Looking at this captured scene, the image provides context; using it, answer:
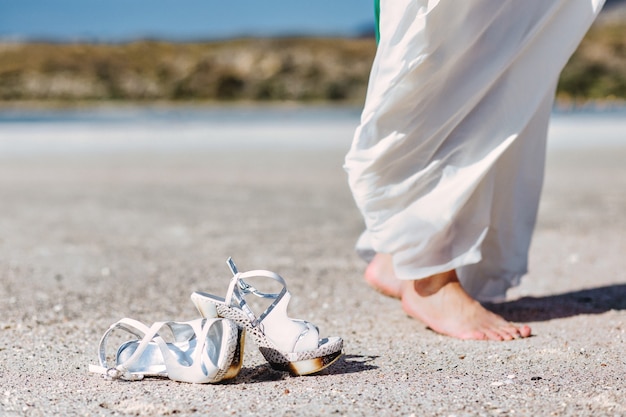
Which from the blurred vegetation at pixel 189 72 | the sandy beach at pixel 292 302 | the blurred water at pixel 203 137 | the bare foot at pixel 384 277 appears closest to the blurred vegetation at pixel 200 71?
the blurred vegetation at pixel 189 72

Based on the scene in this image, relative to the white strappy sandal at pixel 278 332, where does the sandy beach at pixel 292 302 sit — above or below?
below

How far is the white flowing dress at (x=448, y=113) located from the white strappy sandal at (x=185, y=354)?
71cm

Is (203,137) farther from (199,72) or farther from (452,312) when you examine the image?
(199,72)

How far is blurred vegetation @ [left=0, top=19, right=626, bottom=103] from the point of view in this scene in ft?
131

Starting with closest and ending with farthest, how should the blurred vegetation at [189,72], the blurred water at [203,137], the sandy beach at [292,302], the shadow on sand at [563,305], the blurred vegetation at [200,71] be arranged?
the sandy beach at [292,302]
the shadow on sand at [563,305]
the blurred water at [203,137]
the blurred vegetation at [200,71]
the blurred vegetation at [189,72]

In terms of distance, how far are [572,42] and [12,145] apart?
11.6 metres

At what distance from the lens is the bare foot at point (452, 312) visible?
252 cm

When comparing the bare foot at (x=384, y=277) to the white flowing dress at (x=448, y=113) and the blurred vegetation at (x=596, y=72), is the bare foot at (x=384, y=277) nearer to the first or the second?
the white flowing dress at (x=448, y=113)

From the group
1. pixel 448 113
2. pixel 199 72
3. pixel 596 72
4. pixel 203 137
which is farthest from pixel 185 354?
pixel 199 72

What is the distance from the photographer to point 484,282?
9.36 ft

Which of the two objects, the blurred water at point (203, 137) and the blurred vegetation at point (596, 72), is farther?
the blurred vegetation at point (596, 72)

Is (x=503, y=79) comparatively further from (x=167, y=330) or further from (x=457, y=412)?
(x=167, y=330)

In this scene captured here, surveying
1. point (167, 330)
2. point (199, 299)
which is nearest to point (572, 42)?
point (199, 299)

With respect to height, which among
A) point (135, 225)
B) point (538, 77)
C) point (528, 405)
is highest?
point (538, 77)
